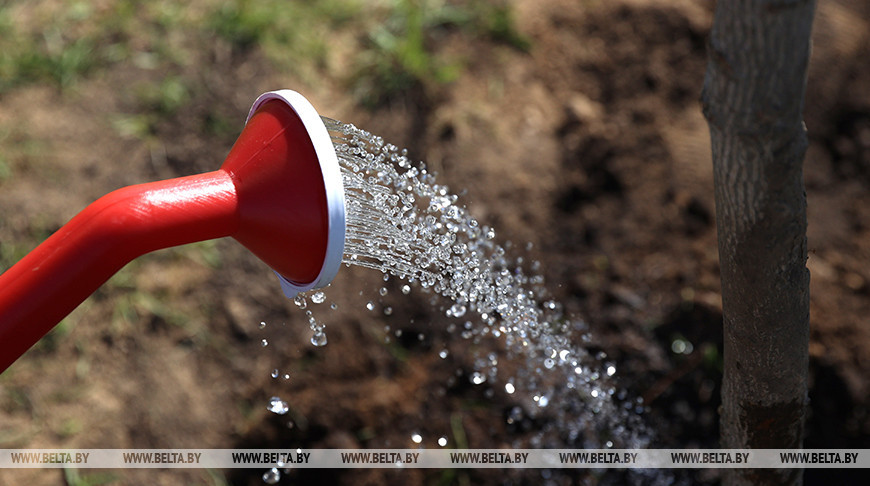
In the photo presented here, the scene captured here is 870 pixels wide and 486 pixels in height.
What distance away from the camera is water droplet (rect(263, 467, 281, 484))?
195cm

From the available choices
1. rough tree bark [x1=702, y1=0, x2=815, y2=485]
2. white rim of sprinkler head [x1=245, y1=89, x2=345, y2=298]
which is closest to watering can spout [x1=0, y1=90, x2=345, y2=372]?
white rim of sprinkler head [x1=245, y1=89, x2=345, y2=298]

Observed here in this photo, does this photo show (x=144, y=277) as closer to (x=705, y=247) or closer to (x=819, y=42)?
(x=705, y=247)

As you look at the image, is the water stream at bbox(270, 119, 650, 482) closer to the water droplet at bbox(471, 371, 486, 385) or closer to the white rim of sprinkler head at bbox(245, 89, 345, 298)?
the water droplet at bbox(471, 371, 486, 385)

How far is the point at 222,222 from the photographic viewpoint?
1.20m

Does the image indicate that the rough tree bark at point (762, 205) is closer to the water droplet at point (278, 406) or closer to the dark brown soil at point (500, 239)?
the dark brown soil at point (500, 239)

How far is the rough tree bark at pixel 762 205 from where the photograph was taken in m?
0.86

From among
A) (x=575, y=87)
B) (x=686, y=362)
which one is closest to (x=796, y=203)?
(x=686, y=362)

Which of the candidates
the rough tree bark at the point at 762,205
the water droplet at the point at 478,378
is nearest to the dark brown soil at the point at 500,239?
the water droplet at the point at 478,378

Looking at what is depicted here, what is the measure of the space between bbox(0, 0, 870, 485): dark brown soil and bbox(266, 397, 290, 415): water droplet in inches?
0.9

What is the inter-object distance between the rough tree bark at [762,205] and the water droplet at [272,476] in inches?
44.5

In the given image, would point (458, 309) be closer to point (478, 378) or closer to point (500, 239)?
point (478, 378)

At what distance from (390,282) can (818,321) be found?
119 cm

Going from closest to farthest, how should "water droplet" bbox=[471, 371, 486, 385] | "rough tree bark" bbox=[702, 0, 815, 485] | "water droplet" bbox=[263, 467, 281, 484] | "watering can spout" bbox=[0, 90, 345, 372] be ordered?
1. "rough tree bark" bbox=[702, 0, 815, 485]
2. "watering can spout" bbox=[0, 90, 345, 372]
3. "water droplet" bbox=[263, 467, 281, 484]
4. "water droplet" bbox=[471, 371, 486, 385]

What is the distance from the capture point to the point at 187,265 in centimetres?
231
